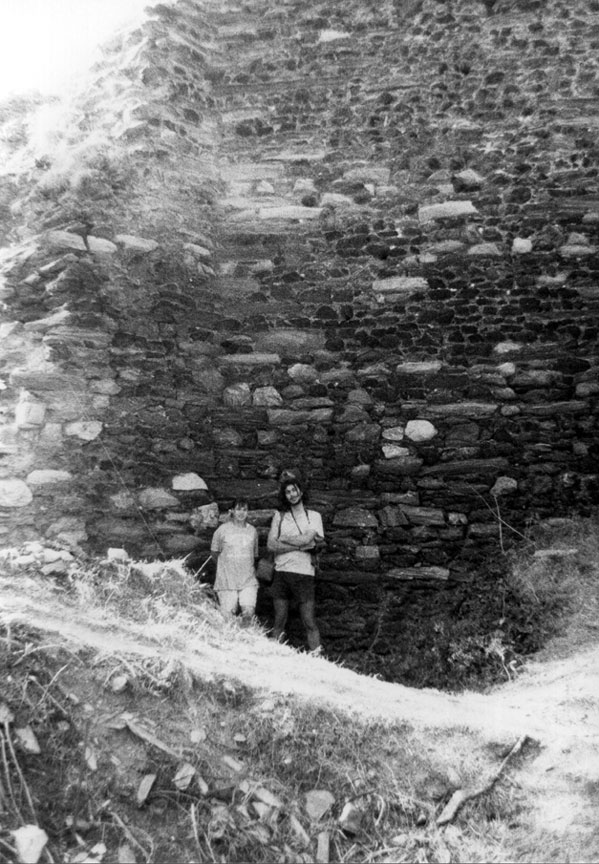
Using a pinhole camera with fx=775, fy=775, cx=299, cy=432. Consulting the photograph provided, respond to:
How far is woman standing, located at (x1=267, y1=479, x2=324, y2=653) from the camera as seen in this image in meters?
5.67

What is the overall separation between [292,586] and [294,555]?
239 millimetres

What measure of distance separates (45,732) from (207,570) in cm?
301

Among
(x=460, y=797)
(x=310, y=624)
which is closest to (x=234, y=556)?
(x=310, y=624)

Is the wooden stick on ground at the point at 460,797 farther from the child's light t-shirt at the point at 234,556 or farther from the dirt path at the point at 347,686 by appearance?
the child's light t-shirt at the point at 234,556

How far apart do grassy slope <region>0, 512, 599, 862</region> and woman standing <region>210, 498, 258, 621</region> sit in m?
1.47

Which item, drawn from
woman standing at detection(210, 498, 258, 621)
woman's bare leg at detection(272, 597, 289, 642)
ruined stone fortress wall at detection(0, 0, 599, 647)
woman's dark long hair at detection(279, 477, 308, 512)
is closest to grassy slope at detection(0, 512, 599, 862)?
woman standing at detection(210, 498, 258, 621)

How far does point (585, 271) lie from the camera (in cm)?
620

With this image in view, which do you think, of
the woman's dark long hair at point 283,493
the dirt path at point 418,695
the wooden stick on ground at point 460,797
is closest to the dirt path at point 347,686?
the dirt path at point 418,695

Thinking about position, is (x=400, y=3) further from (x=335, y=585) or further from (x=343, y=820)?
(x=343, y=820)

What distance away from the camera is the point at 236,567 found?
5648 millimetres

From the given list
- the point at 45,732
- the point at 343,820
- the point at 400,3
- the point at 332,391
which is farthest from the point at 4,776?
the point at 400,3

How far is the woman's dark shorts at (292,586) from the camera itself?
5691 mm

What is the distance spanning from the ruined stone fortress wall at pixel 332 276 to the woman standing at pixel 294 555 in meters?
0.33

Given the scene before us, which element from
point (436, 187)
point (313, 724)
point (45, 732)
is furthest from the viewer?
point (436, 187)
